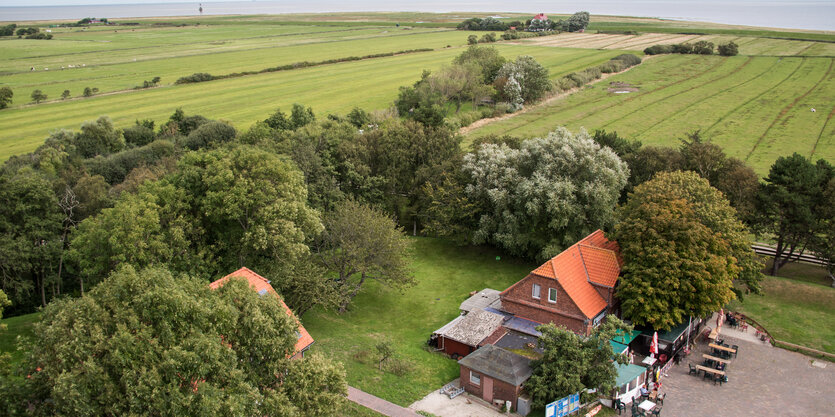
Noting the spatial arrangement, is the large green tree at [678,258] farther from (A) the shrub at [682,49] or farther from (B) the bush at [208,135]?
(A) the shrub at [682,49]

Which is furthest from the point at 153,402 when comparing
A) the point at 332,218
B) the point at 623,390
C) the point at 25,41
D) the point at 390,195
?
the point at 25,41

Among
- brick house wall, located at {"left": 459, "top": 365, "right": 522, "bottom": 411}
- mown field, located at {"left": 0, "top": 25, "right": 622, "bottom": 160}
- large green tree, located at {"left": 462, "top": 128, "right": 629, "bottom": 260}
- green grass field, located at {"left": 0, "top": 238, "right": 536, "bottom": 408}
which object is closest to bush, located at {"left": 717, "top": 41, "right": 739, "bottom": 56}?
mown field, located at {"left": 0, "top": 25, "right": 622, "bottom": 160}

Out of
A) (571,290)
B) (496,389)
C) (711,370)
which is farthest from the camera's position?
(571,290)

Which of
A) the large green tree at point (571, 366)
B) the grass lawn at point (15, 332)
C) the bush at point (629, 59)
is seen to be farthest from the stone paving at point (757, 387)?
the bush at point (629, 59)

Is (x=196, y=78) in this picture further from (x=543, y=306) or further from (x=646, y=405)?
(x=646, y=405)

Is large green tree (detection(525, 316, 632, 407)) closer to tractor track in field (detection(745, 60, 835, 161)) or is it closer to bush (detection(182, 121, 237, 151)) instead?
tractor track in field (detection(745, 60, 835, 161))

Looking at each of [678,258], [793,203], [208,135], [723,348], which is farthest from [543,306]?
[208,135]
